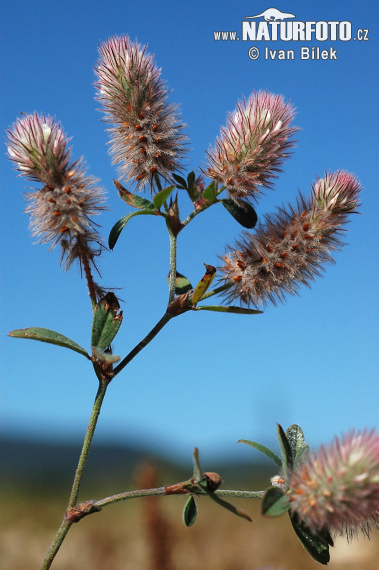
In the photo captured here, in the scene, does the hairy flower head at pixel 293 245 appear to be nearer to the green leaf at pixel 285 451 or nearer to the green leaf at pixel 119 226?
the green leaf at pixel 119 226

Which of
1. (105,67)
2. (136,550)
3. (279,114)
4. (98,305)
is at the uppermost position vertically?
(105,67)

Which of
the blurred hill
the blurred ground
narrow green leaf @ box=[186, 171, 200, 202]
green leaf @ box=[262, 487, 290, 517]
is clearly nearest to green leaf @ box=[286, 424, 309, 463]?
green leaf @ box=[262, 487, 290, 517]

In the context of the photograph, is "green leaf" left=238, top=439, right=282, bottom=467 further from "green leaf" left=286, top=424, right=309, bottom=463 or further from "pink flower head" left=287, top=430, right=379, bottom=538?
"pink flower head" left=287, top=430, right=379, bottom=538

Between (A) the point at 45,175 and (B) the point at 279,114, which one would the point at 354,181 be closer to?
(B) the point at 279,114

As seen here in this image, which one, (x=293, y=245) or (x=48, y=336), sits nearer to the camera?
(x=48, y=336)

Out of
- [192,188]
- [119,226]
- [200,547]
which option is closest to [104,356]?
[119,226]

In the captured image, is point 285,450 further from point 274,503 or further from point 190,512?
point 190,512

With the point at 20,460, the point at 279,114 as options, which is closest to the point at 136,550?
the point at 279,114
